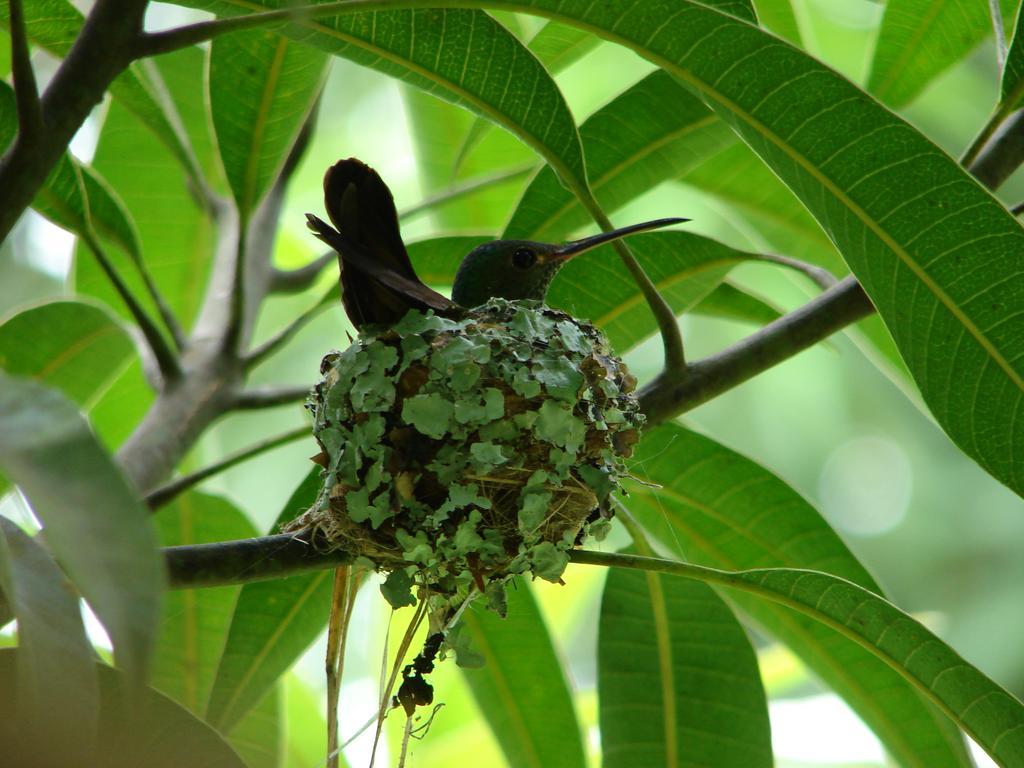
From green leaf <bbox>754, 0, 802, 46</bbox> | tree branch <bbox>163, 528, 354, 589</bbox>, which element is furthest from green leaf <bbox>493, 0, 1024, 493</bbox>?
green leaf <bbox>754, 0, 802, 46</bbox>

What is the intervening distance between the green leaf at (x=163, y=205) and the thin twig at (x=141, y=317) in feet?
2.69

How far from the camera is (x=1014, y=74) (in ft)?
6.95

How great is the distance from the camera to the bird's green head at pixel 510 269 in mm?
2775

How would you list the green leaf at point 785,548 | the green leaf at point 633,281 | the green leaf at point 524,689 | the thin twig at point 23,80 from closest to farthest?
1. the thin twig at point 23,80
2. the green leaf at point 785,548
3. the green leaf at point 633,281
4. the green leaf at point 524,689

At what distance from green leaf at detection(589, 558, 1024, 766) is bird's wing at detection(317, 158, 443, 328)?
0.87 meters

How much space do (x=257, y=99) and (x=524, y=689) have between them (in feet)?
5.02

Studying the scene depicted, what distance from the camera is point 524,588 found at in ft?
8.94

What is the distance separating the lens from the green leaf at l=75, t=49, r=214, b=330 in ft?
11.9

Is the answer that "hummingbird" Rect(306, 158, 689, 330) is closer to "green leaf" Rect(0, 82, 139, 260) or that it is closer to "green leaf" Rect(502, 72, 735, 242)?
"green leaf" Rect(502, 72, 735, 242)

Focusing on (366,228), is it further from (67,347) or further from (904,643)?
(904,643)

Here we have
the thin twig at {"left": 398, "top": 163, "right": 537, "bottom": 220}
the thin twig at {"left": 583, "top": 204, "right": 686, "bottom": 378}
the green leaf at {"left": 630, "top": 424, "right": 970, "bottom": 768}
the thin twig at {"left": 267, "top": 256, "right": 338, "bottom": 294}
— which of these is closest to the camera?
the thin twig at {"left": 583, "top": 204, "right": 686, "bottom": 378}

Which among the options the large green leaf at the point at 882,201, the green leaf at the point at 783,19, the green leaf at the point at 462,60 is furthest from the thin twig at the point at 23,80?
the green leaf at the point at 783,19

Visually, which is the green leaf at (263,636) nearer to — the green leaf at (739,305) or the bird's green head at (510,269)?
the bird's green head at (510,269)

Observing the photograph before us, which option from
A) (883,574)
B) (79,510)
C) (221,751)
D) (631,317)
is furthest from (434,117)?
(883,574)
